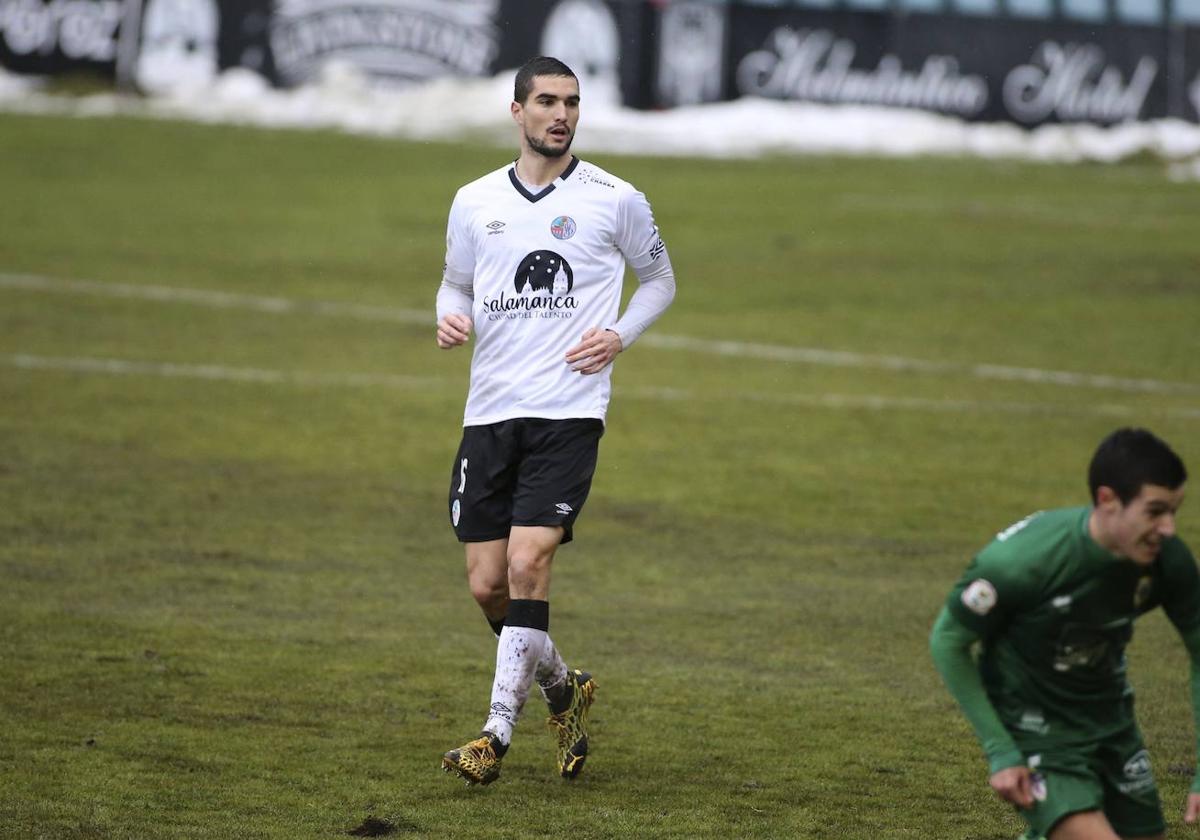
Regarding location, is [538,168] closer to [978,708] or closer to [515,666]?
[515,666]

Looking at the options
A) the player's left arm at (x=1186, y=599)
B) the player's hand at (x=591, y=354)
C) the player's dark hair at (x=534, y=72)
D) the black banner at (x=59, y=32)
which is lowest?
the player's left arm at (x=1186, y=599)

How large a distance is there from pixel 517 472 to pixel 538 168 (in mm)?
1174

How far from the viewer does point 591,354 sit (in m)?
7.44

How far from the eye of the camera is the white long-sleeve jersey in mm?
7539

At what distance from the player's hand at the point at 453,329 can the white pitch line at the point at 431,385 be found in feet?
29.2

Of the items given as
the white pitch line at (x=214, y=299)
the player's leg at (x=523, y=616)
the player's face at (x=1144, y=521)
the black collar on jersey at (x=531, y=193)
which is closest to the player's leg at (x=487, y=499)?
the player's leg at (x=523, y=616)

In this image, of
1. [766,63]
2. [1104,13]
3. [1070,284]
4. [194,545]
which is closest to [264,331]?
[194,545]

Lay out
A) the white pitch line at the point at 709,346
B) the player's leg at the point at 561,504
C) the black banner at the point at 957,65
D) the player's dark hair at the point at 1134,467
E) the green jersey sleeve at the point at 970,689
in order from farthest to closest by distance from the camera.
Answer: the black banner at the point at 957,65
the white pitch line at the point at 709,346
the player's leg at the point at 561,504
the green jersey sleeve at the point at 970,689
the player's dark hair at the point at 1134,467

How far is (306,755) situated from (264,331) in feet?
40.6

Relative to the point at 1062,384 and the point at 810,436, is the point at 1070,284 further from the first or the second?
the point at 810,436

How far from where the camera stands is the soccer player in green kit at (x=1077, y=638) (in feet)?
16.7

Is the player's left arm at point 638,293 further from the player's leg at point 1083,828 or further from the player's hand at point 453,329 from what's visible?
the player's leg at point 1083,828

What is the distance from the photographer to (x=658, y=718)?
8258 mm

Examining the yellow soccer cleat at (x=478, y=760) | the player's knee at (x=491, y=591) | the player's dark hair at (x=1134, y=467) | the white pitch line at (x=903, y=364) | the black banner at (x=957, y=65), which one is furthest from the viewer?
the black banner at (x=957, y=65)
